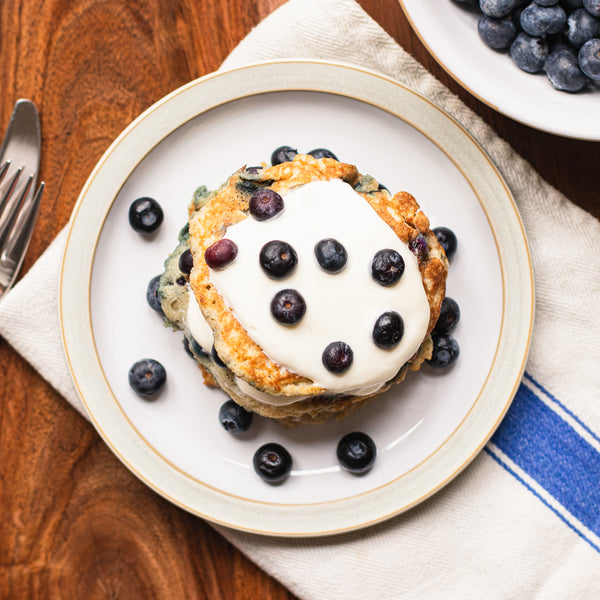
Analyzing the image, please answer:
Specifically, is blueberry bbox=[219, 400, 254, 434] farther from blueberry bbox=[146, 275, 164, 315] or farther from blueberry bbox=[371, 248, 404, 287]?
blueberry bbox=[371, 248, 404, 287]

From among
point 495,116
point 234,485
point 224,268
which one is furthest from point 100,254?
point 495,116

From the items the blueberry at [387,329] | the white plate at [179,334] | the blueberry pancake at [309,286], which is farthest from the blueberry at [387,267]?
the white plate at [179,334]

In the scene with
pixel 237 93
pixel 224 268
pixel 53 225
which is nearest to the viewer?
pixel 224 268

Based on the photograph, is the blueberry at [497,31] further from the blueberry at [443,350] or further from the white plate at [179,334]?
the blueberry at [443,350]

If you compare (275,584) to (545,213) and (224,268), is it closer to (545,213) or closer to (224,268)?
(224,268)

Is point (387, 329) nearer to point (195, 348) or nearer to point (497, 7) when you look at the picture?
point (195, 348)

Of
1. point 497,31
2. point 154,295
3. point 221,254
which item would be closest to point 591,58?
point 497,31
